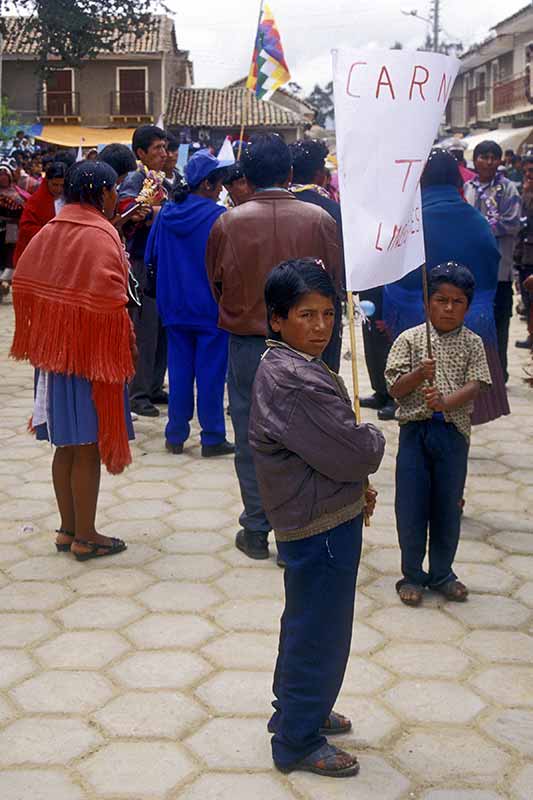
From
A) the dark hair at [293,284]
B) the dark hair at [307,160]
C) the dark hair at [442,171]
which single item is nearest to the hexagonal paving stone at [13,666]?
the dark hair at [293,284]

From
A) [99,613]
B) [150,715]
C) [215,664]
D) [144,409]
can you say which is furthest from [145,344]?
[150,715]

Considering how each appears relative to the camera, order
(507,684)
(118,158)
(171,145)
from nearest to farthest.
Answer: (507,684) < (118,158) < (171,145)

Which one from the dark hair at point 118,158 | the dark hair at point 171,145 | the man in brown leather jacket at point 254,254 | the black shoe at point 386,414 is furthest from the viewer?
the dark hair at point 171,145

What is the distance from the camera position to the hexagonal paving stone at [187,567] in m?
4.47

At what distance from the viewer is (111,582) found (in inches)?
173

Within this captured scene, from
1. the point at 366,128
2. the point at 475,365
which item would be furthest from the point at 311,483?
the point at 475,365

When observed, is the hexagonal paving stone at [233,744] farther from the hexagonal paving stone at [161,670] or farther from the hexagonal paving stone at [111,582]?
the hexagonal paving stone at [111,582]

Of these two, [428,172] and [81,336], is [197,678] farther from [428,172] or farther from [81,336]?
[428,172]

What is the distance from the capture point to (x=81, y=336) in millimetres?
4289

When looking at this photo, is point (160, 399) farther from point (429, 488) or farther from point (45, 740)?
point (45, 740)

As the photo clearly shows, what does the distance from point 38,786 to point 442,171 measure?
3283 mm

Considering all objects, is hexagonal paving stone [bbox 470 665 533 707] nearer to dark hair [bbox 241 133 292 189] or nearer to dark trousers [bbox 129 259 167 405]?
dark hair [bbox 241 133 292 189]

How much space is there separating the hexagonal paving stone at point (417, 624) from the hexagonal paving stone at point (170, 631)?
2.11 feet

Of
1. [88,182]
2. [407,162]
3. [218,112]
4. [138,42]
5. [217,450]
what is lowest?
[217,450]
